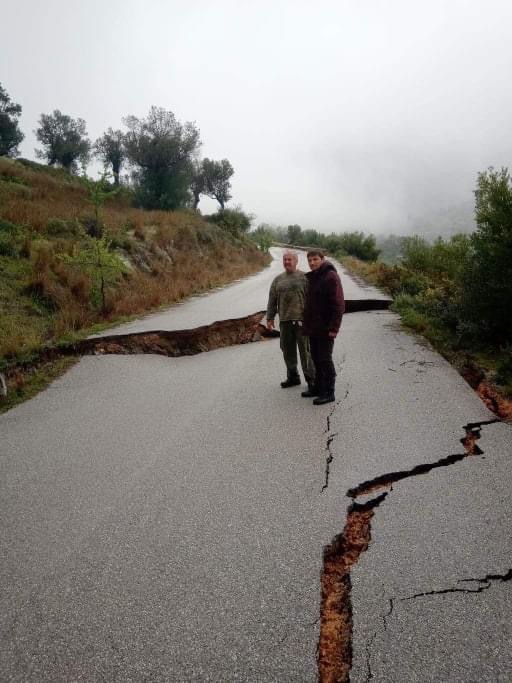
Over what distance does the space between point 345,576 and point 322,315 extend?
127 inches

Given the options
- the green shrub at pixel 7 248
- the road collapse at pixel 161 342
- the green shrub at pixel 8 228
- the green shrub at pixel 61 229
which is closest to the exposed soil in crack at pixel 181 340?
the road collapse at pixel 161 342

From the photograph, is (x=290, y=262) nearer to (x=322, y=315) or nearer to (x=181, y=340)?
(x=322, y=315)

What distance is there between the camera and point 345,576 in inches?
95.7

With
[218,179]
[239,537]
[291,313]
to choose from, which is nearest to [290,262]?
[291,313]

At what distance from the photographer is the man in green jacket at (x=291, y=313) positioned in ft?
18.4

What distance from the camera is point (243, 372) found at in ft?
22.1

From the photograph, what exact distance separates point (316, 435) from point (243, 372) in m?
2.62

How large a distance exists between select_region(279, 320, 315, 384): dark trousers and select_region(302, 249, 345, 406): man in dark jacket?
11.5 inches

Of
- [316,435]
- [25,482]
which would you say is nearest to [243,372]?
[316,435]

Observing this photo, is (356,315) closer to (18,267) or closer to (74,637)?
(18,267)

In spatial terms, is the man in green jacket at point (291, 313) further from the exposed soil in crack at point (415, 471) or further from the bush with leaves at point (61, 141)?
the bush with leaves at point (61, 141)

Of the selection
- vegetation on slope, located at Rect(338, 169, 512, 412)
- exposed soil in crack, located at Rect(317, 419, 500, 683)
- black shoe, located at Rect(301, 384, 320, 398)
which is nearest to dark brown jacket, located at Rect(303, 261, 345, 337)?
black shoe, located at Rect(301, 384, 320, 398)

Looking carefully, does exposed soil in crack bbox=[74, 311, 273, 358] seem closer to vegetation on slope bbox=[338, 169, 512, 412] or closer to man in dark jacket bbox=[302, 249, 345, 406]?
man in dark jacket bbox=[302, 249, 345, 406]

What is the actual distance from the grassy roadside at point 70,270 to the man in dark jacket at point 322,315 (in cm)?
407
